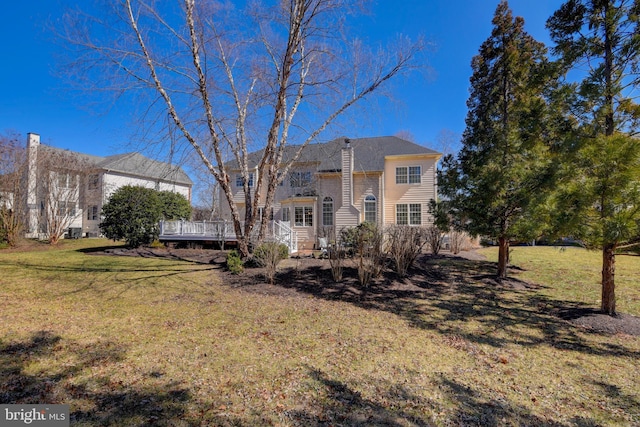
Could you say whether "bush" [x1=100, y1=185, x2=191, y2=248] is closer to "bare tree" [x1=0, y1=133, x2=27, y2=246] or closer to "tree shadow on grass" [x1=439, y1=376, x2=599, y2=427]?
"bare tree" [x1=0, y1=133, x2=27, y2=246]

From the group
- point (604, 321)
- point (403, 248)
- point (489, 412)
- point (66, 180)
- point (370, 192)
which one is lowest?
point (489, 412)

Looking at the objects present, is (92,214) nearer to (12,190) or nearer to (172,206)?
(12,190)

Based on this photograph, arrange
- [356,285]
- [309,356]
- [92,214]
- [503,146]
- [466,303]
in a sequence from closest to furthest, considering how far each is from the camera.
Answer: [309,356], [466,303], [356,285], [503,146], [92,214]

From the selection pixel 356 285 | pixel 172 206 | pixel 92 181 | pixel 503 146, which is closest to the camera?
pixel 356 285

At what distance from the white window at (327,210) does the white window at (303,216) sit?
0.85m

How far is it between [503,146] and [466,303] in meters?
4.64

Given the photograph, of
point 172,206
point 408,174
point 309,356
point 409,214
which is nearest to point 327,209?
point 409,214

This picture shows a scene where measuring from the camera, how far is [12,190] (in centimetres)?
1645

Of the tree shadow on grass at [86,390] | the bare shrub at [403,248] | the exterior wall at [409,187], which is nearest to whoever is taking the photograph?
the tree shadow on grass at [86,390]

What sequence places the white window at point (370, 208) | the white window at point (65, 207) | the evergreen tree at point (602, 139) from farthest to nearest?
1. the white window at point (370, 208)
2. the white window at point (65, 207)
3. the evergreen tree at point (602, 139)

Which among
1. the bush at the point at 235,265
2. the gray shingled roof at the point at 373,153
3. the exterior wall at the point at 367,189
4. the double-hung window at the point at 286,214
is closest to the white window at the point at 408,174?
the gray shingled roof at the point at 373,153

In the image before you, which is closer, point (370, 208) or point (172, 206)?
point (172, 206)

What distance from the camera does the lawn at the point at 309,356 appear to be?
283 centimetres

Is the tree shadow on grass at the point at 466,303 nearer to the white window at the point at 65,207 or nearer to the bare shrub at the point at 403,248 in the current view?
the bare shrub at the point at 403,248
